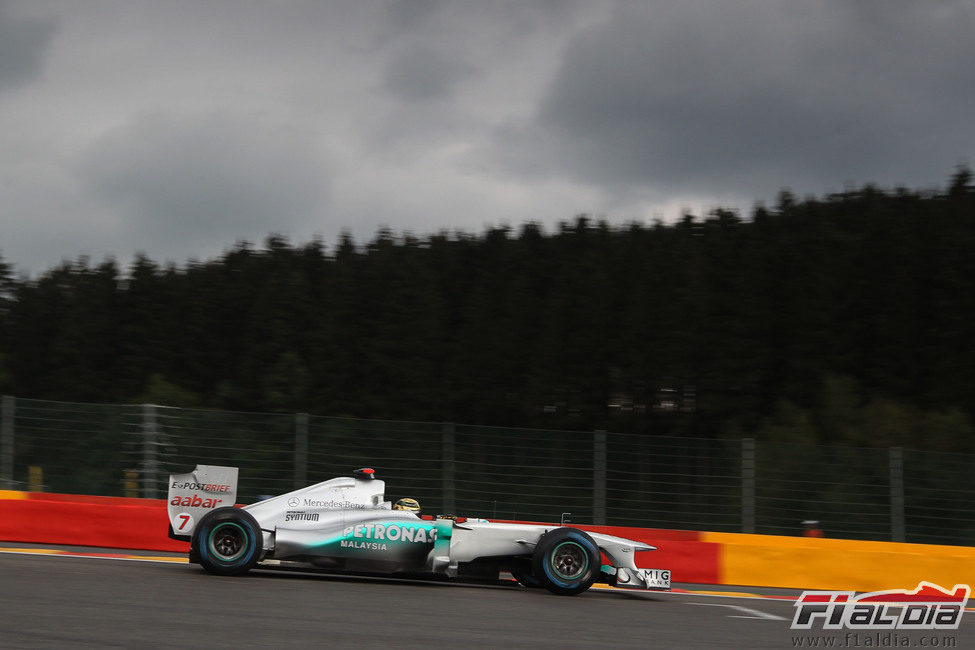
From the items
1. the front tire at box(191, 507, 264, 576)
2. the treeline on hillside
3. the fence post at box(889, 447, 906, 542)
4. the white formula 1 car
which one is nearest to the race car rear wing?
the white formula 1 car

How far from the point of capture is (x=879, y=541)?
12.1 m

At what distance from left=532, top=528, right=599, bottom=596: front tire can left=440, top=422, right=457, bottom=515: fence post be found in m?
3.64

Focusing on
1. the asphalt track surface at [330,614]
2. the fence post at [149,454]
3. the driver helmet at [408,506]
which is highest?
the fence post at [149,454]

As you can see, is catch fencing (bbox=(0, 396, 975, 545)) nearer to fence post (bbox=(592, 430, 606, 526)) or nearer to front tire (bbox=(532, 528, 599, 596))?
fence post (bbox=(592, 430, 606, 526))

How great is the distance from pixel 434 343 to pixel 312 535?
150 ft

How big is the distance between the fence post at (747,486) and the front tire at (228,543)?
626 cm

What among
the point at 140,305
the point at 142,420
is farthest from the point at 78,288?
the point at 142,420

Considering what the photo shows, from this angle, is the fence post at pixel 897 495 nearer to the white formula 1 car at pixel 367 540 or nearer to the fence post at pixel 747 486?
the fence post at pixel 747 486

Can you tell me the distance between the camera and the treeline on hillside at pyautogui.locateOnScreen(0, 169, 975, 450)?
4369cm

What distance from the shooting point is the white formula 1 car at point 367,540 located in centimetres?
864

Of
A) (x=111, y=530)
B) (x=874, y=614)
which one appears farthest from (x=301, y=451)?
(x=874, y=614)

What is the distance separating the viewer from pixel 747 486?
12.5 meters

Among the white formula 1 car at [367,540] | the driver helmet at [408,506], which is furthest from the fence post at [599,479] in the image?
the driver helmet at [408,506]

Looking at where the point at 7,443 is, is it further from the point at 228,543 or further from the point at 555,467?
the point at 555,467
